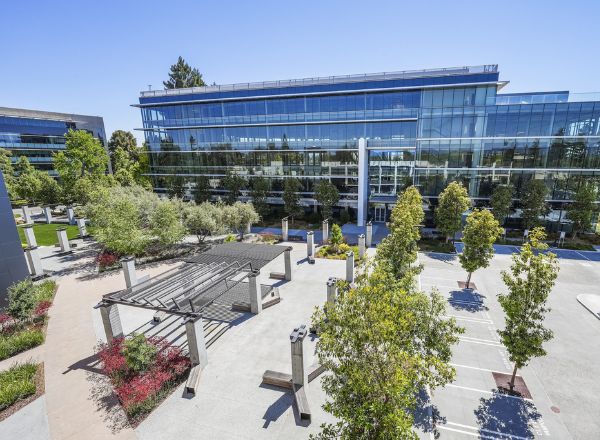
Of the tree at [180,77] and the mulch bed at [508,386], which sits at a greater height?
the tree at [180,77]

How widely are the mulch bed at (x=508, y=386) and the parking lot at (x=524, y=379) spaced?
0.64 feet

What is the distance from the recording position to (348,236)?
128 feet

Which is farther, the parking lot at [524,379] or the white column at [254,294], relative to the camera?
the white column at [254,294]

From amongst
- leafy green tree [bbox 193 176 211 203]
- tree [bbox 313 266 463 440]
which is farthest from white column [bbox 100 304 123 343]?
leafy green tree [bbox 193 176 211 203]

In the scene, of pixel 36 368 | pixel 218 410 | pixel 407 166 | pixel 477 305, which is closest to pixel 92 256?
pixel 36 368

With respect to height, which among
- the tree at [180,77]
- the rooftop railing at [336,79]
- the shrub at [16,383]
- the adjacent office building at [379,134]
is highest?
the tree at [180,77]

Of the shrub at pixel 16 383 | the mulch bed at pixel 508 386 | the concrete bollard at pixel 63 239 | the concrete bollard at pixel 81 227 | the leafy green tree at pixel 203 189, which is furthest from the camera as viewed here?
the leafy green tree at pixel 203 189

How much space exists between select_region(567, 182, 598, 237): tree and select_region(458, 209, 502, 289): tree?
2030 cm

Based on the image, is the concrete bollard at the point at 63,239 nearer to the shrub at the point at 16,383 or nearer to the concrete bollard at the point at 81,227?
the concrete bollard at the point at 81,227

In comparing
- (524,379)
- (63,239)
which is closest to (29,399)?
(524,379)

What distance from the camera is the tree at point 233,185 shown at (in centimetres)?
4859

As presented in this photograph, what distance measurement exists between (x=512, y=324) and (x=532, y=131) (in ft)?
107

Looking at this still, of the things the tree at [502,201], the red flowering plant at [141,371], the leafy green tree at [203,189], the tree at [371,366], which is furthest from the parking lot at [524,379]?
the leafy green tree at [203,189]

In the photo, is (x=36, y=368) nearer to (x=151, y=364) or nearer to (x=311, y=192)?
(x=151, y=364)
